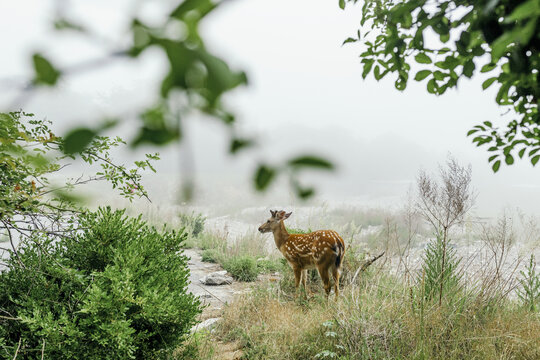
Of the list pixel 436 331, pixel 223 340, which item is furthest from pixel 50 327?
pixel 436 331

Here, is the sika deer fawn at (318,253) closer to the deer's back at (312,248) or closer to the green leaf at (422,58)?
the deer's back at (312,248)

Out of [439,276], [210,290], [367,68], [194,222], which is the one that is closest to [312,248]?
[439,276]

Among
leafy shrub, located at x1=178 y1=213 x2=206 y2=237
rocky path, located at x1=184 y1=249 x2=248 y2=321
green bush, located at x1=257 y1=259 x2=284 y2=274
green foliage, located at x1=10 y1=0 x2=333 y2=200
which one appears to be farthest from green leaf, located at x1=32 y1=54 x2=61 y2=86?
leafy shrub, located at x1=178 y1=213 x2=206 y2=237

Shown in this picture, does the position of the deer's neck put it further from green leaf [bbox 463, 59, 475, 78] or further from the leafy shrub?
the leafy shrub

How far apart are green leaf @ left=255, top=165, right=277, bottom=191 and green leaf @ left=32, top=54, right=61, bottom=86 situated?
213 mm

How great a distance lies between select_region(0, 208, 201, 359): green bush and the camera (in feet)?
7.35

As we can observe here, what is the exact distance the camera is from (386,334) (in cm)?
301

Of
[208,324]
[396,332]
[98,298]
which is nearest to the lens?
[98,298]

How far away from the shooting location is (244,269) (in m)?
6.43

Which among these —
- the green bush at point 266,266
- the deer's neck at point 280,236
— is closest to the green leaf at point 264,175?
the deer's neck at point 280,236

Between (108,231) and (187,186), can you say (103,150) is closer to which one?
(108,231)

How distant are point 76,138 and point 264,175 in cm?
19

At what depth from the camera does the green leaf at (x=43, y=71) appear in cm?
36

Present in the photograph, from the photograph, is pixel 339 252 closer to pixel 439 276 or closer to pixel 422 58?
pixel 439 276
